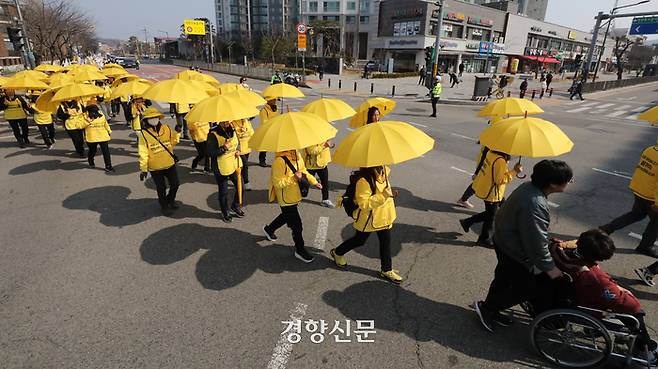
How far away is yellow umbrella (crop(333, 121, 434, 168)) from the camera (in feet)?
11.1

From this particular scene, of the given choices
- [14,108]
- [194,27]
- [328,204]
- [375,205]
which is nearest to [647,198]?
[375,205]

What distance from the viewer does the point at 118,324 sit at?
3654 millimetres

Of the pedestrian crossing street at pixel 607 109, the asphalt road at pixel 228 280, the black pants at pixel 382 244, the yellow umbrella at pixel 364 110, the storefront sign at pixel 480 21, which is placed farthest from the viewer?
the storefront sign at pixel 480 21

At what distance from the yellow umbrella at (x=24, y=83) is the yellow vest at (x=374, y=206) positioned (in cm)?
989

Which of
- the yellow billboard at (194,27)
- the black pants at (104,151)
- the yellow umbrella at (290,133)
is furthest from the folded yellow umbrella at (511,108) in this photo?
the yellow billboard at (194,27)

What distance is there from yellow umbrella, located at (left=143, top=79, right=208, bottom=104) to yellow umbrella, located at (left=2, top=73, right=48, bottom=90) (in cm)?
499

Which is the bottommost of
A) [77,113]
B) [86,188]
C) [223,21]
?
[86,188]

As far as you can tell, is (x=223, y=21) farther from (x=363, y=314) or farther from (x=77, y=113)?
(x=363, y=314)

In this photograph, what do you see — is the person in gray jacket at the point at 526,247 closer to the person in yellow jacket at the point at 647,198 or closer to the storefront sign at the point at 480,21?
the person in yellow jacket at the point at 647,198

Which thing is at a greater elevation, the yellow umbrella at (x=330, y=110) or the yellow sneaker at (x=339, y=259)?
the yellow umbrella at (x=330, y=110)

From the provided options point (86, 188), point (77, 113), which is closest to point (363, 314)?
point (86, 188)

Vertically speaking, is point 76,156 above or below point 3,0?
below

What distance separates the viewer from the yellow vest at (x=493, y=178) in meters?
4.77

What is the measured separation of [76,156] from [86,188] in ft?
9.81
